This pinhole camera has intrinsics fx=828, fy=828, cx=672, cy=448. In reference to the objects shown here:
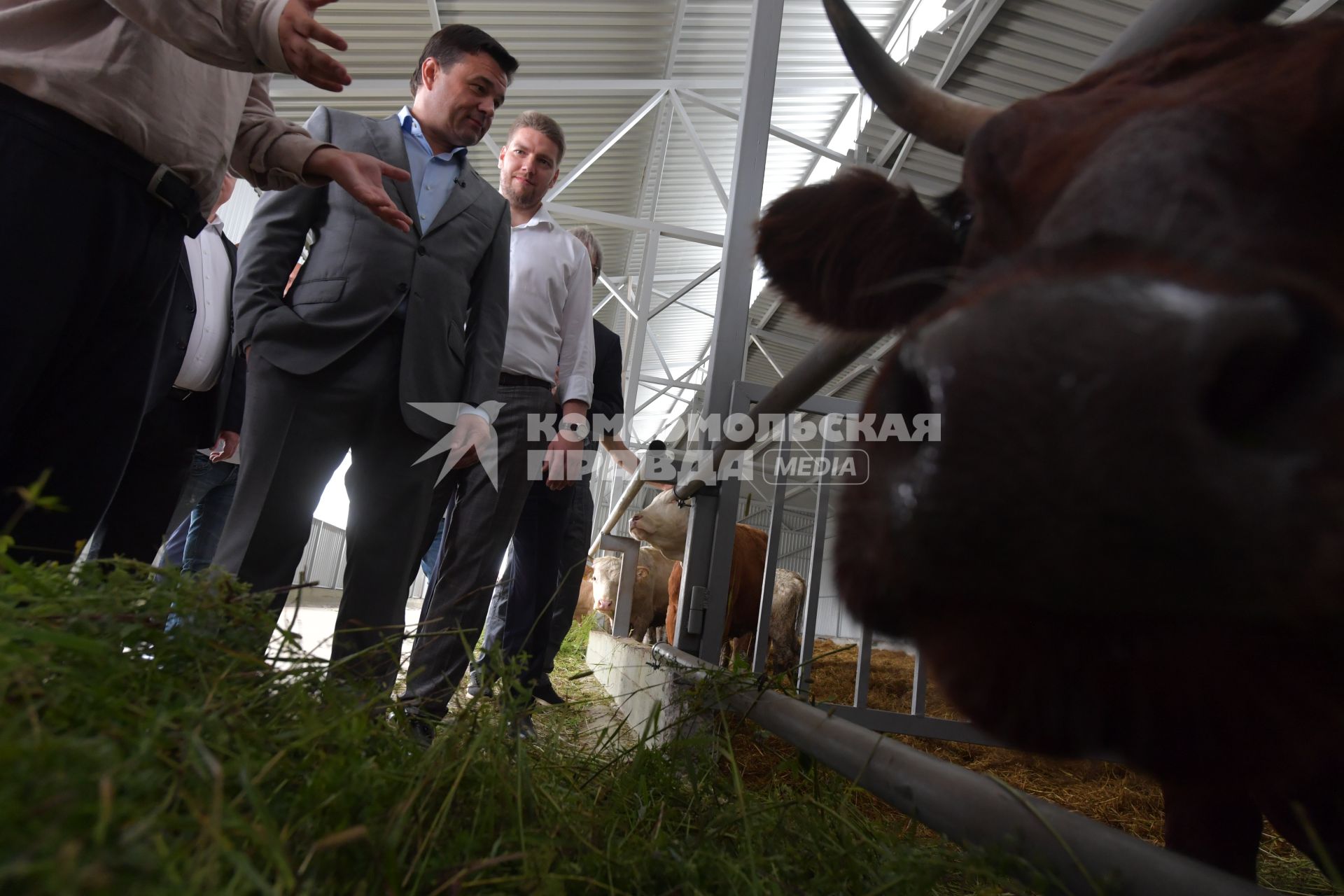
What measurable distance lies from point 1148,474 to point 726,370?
96.0 inches

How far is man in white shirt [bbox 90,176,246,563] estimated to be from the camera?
92.5 inches

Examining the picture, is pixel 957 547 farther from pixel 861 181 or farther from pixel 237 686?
pixel 861 181

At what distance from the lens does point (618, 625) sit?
4.81m

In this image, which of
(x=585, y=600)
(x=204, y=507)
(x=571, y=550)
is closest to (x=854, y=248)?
(x=571, y=550)

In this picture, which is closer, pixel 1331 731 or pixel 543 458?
pixel 1331 731

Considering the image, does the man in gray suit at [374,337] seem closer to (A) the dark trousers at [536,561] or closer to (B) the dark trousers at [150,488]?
(B) the dark trousers at [150,488]

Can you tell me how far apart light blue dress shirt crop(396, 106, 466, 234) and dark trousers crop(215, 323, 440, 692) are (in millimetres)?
462

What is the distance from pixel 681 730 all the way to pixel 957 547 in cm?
174

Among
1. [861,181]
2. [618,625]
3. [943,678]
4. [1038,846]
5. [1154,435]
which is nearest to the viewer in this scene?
[1154,435]

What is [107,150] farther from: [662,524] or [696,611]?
[662,524]

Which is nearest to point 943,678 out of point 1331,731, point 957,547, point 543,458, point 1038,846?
point 957,547

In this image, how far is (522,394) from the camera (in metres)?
3.42

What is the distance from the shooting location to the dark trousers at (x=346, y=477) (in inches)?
87.4

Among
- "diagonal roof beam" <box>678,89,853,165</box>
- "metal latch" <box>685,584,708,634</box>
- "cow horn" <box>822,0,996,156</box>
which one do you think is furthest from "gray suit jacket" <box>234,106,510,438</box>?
"diagonal roof beam" <box>678,89,853,165</box>
